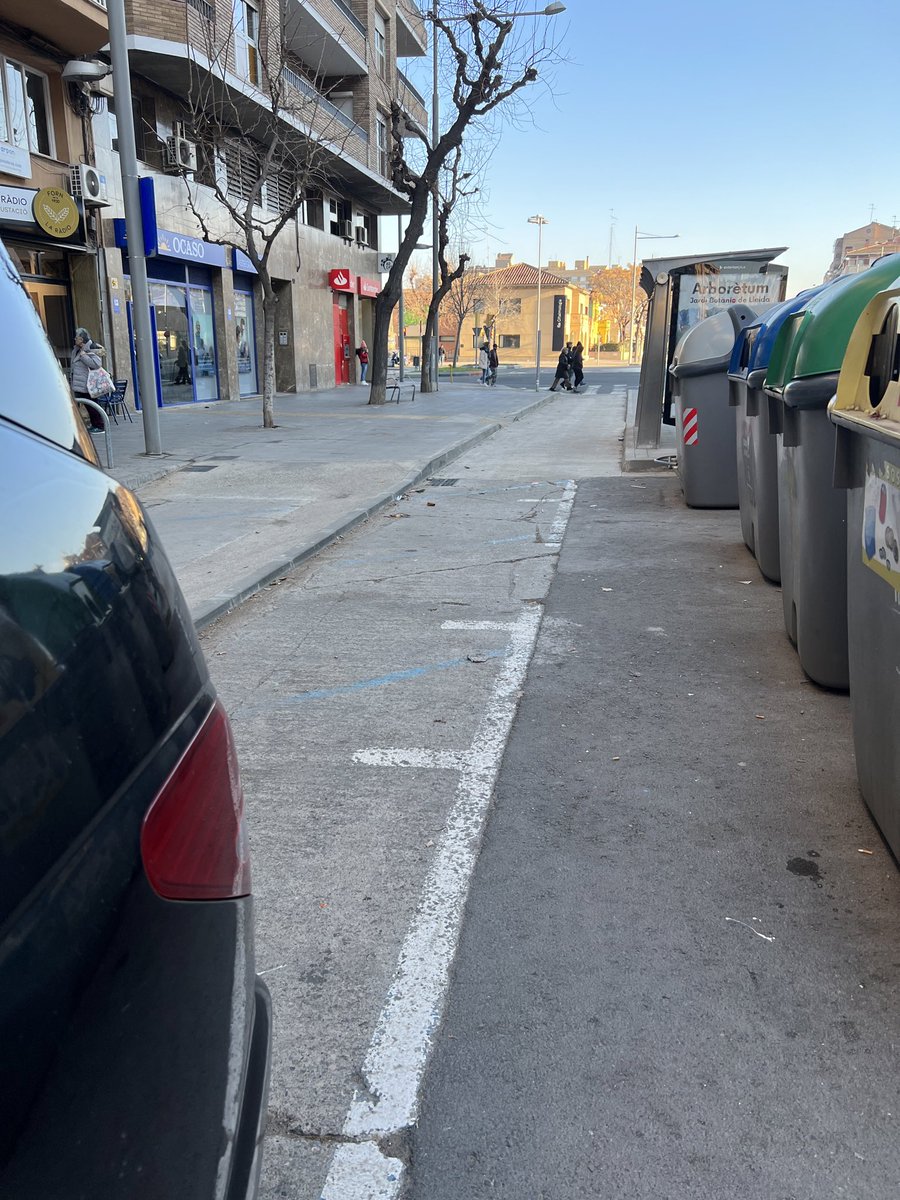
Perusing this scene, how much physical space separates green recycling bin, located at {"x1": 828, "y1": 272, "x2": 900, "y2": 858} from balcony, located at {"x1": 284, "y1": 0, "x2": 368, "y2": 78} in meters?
25.1

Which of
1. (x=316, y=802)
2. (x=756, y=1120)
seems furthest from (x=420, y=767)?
(x=756, y=1120)

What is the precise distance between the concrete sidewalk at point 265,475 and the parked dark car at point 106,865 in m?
4.92

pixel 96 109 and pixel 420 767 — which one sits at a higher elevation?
pixel 96 109

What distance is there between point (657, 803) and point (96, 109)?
19.8 metres

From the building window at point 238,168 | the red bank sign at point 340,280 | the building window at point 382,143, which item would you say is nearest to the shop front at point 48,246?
the building window at point 238,168

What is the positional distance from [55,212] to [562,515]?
39.0 feet

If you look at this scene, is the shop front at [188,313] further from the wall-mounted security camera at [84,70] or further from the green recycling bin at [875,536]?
the green recycling bin at [875,536]

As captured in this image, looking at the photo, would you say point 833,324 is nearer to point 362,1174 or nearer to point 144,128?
point 362,1174

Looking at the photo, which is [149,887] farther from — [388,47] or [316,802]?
[388,47]

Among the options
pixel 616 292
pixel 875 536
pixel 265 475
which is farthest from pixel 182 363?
pixel 616 292

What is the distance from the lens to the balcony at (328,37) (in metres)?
25.9

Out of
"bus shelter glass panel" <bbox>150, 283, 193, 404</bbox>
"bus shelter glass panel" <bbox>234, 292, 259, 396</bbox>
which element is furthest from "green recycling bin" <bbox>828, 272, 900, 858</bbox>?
"bus shelter glass panel" <bbox>234, 292, 259, 396</bbox>

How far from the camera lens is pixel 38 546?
3.87 ft

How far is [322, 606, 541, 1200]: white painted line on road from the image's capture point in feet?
7.16
